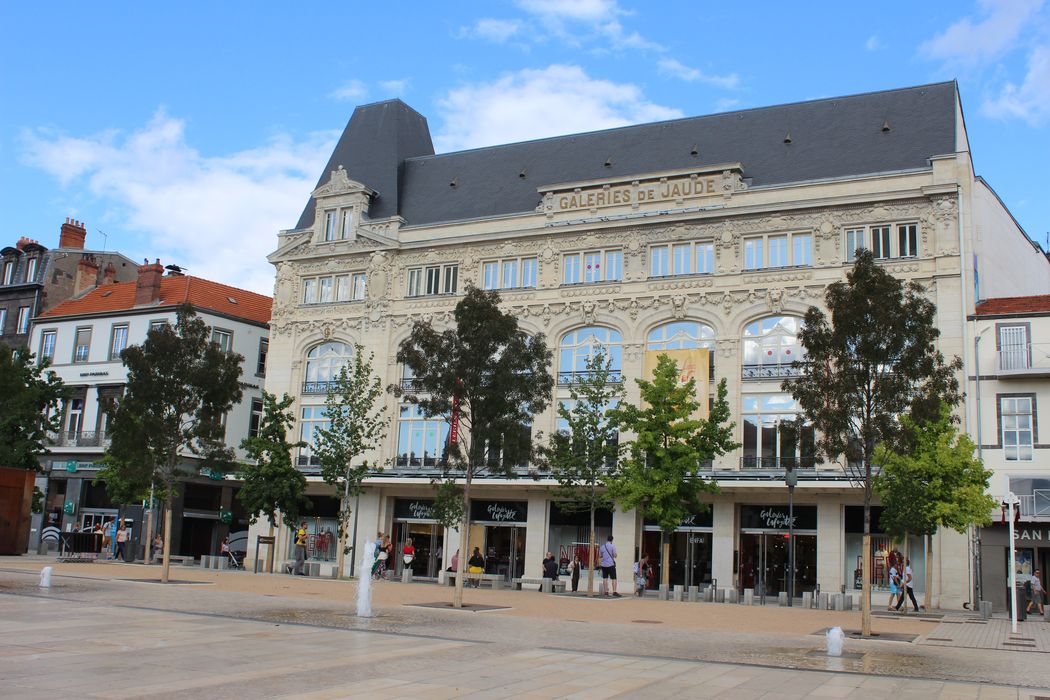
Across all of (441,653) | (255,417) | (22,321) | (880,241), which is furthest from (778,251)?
(22,321)

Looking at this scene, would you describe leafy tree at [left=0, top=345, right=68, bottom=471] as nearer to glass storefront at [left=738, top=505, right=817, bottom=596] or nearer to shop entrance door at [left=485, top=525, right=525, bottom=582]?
shop entrance door at [left=485, top=525, right=525, bottom=582]

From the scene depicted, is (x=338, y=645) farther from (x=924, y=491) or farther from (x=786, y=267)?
(x=786, y=267)

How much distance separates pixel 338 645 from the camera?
1376cm

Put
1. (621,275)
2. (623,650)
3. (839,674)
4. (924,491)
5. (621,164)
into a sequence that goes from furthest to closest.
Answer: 1. (621,164)
2. (621,275)
3. (924,491)
4. (623,650)
5. (839,674)

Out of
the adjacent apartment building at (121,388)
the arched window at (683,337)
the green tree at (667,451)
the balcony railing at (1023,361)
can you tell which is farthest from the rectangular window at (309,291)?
the balcony railing at (1023,361)

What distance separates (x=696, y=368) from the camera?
38625 mm

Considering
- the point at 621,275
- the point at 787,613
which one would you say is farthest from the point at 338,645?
the point at 621,275

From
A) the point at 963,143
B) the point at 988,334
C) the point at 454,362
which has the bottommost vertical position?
the point at 454,362

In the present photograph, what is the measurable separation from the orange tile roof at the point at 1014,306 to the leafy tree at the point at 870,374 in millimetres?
15676

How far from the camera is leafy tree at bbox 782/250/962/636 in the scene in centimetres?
1991

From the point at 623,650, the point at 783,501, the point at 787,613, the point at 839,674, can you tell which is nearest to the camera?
the point at 839,674

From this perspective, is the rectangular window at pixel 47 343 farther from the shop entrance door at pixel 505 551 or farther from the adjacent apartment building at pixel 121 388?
the shop entrance door at pixel 505 551

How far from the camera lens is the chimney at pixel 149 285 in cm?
5214

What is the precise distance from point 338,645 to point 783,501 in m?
26.1
